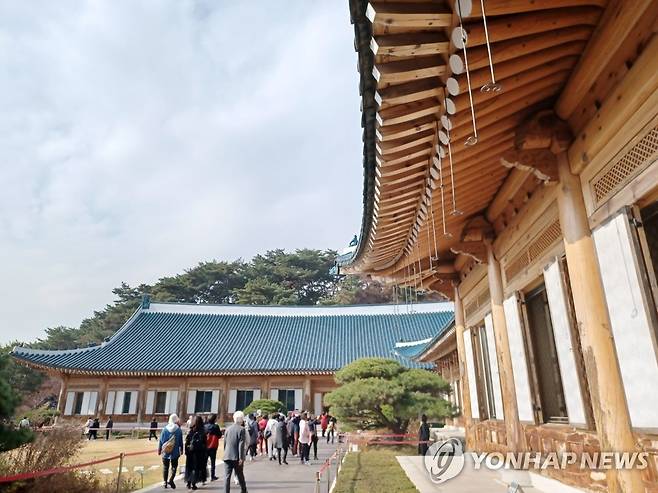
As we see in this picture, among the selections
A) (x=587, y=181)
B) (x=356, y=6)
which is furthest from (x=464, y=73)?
(x=587, y=181)

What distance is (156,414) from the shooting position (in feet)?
87.0

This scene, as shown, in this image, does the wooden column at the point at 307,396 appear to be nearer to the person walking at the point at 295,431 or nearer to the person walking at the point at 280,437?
the person walking at the point at 295,431

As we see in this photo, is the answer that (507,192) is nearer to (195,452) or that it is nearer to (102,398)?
(195,452)

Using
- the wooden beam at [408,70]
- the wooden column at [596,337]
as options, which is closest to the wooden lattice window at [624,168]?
the wooden column at [596,337]

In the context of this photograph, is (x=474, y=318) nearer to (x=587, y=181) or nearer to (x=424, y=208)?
(x=424, y=208)

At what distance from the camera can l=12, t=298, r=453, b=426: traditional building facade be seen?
26391 mm

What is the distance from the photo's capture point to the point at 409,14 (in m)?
2.98

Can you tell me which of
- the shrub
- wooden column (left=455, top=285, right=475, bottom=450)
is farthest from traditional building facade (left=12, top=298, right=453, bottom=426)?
the shrub

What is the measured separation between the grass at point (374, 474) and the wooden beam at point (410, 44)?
641 cm

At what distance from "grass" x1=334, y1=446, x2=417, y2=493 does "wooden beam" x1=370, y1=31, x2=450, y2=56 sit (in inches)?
252

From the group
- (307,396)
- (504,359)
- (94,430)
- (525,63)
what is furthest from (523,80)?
(94,430)

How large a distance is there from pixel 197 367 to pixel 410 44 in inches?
1026

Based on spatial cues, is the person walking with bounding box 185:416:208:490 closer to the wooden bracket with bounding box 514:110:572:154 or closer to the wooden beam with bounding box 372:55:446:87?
the wooden bracket with bounding box 514:110:572:154

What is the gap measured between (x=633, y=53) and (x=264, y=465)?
1224cm
